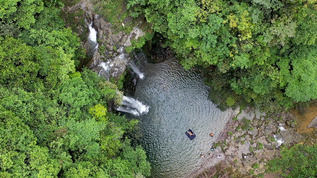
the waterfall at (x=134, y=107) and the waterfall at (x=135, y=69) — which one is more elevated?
the waterfall at (x=135, y=69)

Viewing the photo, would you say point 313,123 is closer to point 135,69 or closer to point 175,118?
point 175,118

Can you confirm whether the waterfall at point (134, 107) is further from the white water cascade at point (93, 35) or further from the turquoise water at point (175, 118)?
the white water cascade at point (93, 35)

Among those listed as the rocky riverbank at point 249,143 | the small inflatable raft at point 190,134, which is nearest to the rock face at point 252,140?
the rocky riverbank at point 249,143

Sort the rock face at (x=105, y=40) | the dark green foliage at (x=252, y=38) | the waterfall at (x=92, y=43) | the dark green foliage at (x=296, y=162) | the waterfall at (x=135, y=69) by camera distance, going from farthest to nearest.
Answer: the waterfall at (x=135, y=69) → the waterfall at (x=92, y=43) → the rock face at (x=105, y=40) → the dark green foliage at (x=296, y=162) → the dark green foliage at (x=252, y=38)

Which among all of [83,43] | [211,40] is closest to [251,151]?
[211,40]

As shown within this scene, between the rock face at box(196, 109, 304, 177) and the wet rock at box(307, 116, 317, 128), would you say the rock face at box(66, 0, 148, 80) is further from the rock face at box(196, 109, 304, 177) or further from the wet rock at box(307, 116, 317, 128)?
the wet rock at box(307, 116, 317, 128)

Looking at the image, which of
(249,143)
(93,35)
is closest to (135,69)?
(93,35)

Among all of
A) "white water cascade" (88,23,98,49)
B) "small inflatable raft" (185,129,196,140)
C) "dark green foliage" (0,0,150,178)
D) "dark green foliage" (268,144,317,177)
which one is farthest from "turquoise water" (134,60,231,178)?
Answer: "dark green foliage" (268,144,317,177)
